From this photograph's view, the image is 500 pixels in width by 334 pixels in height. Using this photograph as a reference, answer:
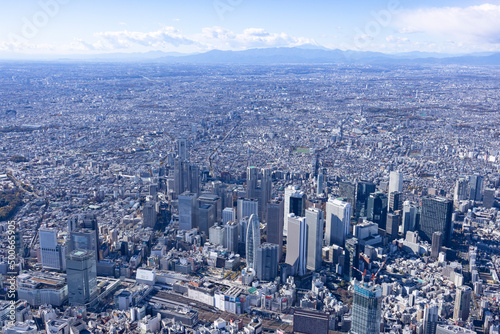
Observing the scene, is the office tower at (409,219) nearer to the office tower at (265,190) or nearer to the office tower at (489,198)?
the office tower at (489,198)

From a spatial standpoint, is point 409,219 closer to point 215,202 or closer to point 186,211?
point 215,202

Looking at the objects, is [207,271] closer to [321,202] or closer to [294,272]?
[294,272]

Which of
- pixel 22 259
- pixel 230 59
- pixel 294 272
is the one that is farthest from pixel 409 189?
pixel 230 59

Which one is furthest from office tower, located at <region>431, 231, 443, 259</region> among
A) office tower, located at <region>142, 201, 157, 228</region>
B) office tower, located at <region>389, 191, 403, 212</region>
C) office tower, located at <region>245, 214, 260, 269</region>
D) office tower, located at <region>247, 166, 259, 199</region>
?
office tower, located at <region>142, 201, 157, 228</region>

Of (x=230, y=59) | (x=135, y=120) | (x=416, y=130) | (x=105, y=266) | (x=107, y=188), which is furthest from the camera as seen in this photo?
(x=230, y=59)

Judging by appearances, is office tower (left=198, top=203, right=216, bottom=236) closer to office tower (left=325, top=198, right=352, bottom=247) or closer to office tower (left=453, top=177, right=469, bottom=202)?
office tower (left=325, top=198, right=352, bottom=247)

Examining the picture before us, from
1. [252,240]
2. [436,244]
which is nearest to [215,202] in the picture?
[252,240]
